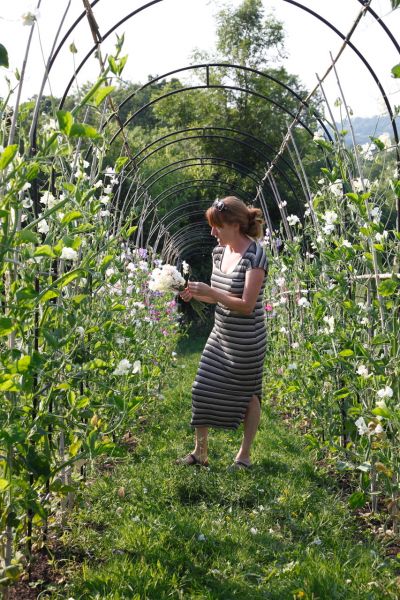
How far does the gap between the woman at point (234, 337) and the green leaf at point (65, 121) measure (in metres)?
2.02

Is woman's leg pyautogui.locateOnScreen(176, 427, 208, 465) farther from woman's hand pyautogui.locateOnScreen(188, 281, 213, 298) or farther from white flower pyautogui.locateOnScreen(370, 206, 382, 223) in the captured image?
white flower pyautogui.locateOnScreen(370, 206, 382, 223)

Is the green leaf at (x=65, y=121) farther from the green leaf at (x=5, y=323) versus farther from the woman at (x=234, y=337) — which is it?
the woman at (x=234, y=337)

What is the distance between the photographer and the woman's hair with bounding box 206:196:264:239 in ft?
11.8

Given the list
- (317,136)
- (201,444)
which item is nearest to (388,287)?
(317,136)

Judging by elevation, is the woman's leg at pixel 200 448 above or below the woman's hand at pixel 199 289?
below

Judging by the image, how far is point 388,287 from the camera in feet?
7.86

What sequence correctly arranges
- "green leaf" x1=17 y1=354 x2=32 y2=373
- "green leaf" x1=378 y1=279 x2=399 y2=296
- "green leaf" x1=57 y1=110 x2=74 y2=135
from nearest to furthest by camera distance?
"green leaf" x1=57 y1=110 x2=74 y2=135 → "green leaf" x1=17 y1=354 x2=32 y2=373 → "green leaf" x1=378 y1=279 x2=399 y2=296

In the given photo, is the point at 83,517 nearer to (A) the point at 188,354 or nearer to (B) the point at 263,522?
(B) the point at 263,522

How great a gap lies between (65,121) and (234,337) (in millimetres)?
2265

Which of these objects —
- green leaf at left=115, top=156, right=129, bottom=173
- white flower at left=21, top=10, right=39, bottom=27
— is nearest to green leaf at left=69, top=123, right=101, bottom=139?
white flower at left=21, top=10, right=39, bottom=27

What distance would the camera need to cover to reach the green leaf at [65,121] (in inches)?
62.8

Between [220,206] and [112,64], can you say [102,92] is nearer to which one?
[112,64]

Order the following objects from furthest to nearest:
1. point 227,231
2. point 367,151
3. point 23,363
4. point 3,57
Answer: point 227,231 < point 367,151 < point 23,363 < point 3,57

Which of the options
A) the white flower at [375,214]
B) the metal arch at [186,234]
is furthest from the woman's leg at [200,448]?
the metal arch at [186,234]
